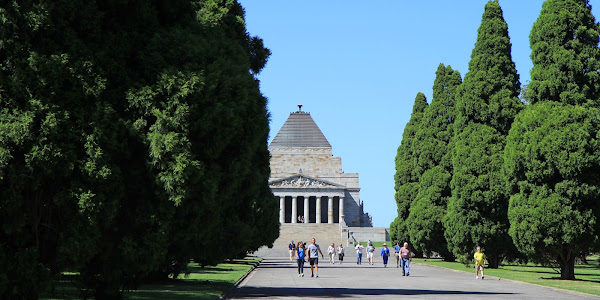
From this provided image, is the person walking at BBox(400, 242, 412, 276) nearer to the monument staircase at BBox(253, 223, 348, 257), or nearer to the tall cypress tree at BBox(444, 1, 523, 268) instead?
the tall cypress tree at BBox(444, 1, 523, 268)

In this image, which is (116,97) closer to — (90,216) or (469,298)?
(90,216)

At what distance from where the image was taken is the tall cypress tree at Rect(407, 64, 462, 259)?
4953cm

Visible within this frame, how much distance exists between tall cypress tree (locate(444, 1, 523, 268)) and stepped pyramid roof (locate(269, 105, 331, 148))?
71855 mm

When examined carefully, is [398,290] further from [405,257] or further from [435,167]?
[435,167]

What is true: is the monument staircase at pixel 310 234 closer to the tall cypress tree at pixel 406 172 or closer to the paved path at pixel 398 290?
the tall cypress tree at pixel 406 172

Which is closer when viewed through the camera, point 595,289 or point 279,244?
point 595,289

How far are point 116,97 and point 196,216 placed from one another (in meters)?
3.07

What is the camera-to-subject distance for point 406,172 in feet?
195

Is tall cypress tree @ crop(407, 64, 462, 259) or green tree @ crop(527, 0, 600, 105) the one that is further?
tall cypress tree @ crop(407, 64, 462, 259)

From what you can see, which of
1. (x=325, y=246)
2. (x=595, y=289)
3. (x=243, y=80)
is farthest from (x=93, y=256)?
(x=325, y=246)

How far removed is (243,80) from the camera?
1773 cm

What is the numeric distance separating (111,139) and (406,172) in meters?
46.1

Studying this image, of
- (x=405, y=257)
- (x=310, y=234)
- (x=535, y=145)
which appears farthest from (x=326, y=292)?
(x=310, y=234)

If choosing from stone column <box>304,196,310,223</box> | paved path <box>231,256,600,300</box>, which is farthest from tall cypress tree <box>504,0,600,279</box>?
stone column <box>304,196,310,223</box>
